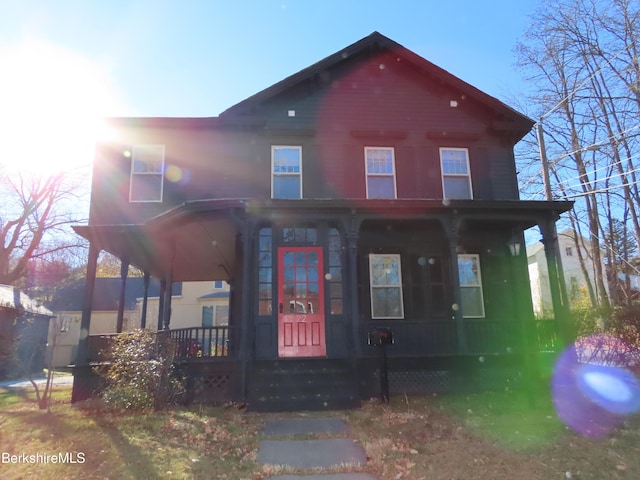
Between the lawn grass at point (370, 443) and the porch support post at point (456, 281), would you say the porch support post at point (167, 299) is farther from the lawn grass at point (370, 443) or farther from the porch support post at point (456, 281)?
the porch support post at point (456, 281)

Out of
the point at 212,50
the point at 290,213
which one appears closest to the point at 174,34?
the point at 212,50

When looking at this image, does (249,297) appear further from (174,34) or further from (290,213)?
(174,34)

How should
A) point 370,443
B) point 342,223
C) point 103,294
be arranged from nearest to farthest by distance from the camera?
1. point 370,443
2. point 342,223
3. point 103,294

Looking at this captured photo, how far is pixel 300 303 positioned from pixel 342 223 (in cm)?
198

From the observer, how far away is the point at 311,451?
198 inches

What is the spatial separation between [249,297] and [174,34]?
19.3 feet

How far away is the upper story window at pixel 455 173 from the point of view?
10398mm

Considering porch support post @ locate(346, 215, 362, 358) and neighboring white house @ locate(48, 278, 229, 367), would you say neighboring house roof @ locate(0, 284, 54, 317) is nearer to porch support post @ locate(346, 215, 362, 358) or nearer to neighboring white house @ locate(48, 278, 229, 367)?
neighboring white house @ locate(48, 278, 229, 367)

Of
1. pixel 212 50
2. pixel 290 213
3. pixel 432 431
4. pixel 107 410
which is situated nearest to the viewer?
pixel 432 431

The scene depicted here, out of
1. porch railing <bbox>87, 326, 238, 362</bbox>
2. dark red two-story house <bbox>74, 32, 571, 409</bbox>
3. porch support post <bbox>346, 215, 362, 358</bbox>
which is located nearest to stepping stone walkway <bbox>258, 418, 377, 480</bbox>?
dark red two-story house <bbox>74, 32, 571, 409</bbox>

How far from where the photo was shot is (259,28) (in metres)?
9.61

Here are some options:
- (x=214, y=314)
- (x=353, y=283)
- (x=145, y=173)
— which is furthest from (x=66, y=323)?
(x=353, y=283)

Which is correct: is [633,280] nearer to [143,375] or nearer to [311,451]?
[311,451]

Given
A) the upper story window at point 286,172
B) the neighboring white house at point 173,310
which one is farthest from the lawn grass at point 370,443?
the neighboring white house at point 173,310
